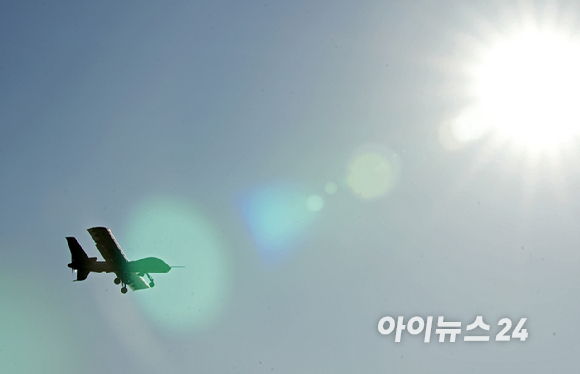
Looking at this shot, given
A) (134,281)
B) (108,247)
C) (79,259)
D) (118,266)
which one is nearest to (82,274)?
(79,259)

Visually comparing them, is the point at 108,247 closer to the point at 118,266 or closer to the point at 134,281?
the point at 118,266

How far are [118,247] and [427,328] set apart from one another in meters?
25.0

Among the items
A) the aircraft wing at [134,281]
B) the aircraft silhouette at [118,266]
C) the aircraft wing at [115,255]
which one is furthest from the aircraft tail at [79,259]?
the aircraft wing at [134,281]

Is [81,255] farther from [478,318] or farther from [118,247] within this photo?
[478,318]

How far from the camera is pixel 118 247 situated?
34656mm

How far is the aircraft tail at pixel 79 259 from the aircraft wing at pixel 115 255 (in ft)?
8.68

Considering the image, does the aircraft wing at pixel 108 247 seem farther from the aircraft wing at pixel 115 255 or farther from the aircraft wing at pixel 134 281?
the aircraft wing at pixel 134 281

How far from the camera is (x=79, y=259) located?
36.6 metres

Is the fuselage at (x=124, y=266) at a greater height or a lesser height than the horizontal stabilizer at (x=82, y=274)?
greater

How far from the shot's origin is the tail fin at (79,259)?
3644cm

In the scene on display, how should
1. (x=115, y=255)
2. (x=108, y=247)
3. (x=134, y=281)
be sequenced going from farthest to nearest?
(x=134, y=281)
(x=115, y=255)
(x=108, y=247)


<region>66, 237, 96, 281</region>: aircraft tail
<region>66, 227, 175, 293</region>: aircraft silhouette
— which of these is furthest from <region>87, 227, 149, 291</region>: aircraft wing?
<region>66, 237, 96, 281</region>: aircraft tail

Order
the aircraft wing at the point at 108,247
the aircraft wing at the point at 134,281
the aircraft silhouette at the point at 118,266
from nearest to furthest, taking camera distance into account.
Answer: the aircraft wing at the point at 108,247
the aircraft silhouette at the point at 118,266
the aircraft wing at the point at 134,281

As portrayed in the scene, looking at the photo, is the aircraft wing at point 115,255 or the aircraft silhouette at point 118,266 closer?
the aircraft wing at point 115,255
